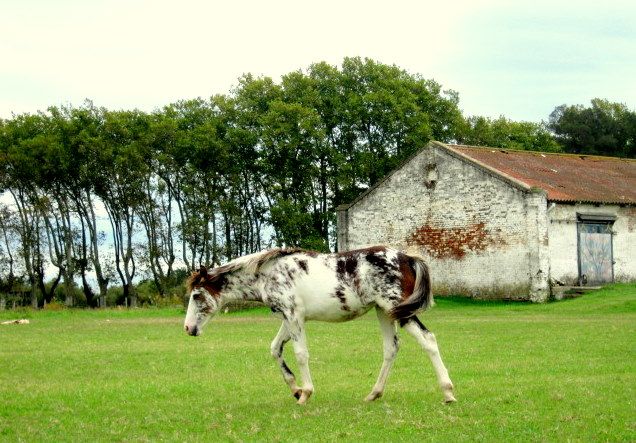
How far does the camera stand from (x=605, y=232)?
46625 mm

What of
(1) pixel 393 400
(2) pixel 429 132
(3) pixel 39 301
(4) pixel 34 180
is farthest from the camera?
(3) pixel 39 301

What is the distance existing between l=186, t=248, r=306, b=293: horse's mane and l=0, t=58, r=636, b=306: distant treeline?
47757 mm

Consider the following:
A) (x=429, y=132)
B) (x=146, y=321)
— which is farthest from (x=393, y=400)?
(x=429, y=132)

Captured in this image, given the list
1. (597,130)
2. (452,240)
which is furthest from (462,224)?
(597,130)

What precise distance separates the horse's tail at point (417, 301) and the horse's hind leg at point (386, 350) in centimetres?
44

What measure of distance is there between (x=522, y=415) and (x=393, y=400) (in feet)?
7.39

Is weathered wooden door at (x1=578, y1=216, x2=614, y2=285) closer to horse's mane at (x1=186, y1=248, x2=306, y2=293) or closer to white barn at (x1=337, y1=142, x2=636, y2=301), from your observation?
white barn at (x1=337, y1=142, x2=636, y2=301)

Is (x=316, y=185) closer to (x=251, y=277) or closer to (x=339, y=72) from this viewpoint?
(x=339, y=72)

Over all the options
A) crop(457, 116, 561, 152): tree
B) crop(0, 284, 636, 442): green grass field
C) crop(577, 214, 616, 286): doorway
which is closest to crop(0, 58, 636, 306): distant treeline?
crop(457, 116, 561, 152): tree

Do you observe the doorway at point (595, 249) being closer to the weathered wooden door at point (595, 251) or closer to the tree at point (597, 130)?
the weathered wooden door at point (595, 251)

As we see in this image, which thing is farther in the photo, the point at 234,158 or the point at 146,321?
the point at 234,158

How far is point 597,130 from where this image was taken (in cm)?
8738

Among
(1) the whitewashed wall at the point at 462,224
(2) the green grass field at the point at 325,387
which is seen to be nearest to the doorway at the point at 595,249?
(1) the whitewashed wall at the point at 462,224

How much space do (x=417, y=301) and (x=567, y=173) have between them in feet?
129
